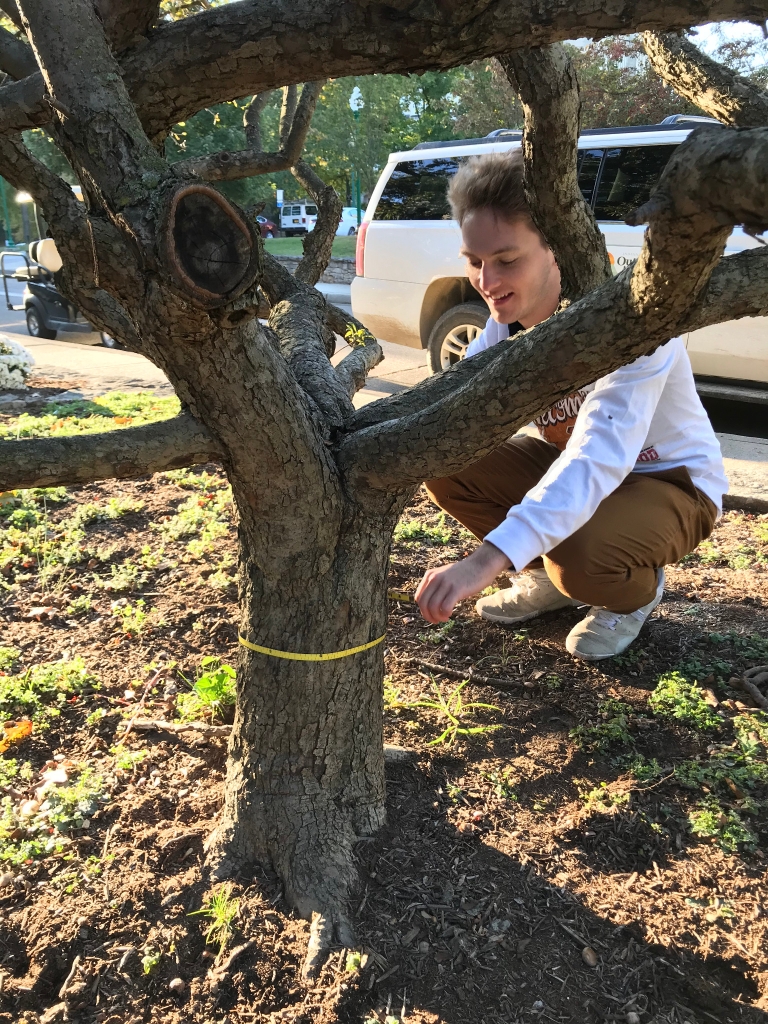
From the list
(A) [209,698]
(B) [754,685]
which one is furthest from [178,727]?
(B) [754,685]

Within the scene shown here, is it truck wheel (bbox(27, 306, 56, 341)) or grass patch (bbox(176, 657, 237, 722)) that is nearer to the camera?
grass patch (bbox(176, 657, 237, 722))

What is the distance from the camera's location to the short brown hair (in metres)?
2.29

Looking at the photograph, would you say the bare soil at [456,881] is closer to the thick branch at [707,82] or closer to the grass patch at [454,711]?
the grass patch at [454,711]

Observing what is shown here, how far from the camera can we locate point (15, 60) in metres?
2.13

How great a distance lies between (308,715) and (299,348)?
44.0 inches

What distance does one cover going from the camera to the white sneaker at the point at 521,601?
10.2 feet

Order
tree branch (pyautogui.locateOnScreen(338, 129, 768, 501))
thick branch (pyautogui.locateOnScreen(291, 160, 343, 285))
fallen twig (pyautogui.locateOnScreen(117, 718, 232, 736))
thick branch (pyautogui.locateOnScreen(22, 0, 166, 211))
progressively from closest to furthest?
tree branch (pyautogui.locateOnScreen(338, 129, 768, 501))
thick branch (pyautogui.locateOnScreen(22, 0, 166, 211))
fallen twig (pyautogui.locateOnScreen(117, 718, 232, 736))
thick branch (pyautogui.locateOnScreen(291, 160, 343, 285))

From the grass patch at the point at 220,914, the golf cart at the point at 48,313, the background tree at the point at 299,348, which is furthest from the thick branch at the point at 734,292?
the golf cart at the point at 48,313

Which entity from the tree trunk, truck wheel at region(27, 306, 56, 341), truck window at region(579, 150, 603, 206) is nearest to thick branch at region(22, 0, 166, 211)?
the tree trunk

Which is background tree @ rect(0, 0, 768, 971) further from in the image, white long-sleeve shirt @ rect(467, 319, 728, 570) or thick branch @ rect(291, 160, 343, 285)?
thick branch @ rect(291, 160, 343, 285)

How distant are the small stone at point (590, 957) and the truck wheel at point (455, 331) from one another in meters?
5.62

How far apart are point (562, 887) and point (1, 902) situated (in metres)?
1.39

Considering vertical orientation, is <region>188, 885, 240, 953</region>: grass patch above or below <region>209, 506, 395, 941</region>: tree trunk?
below

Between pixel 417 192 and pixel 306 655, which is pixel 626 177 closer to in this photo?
pixel 417 192
